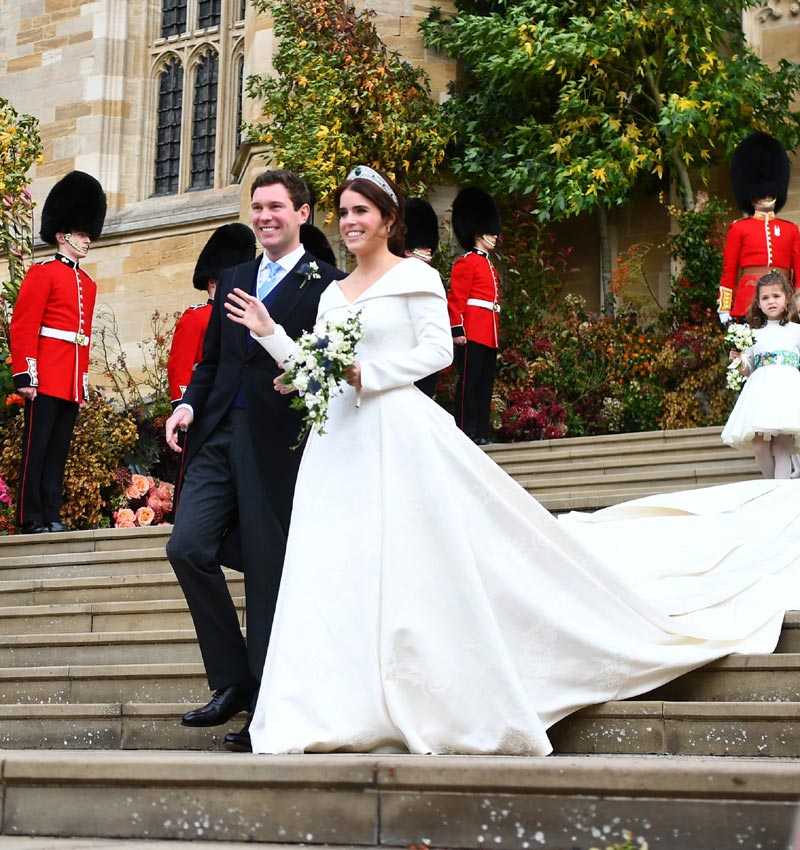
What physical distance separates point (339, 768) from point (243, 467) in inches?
59.9

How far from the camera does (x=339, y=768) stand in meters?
3.50

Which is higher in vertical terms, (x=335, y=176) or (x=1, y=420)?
(x=335, y=176)

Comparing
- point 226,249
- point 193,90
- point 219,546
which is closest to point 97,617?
point 219,546

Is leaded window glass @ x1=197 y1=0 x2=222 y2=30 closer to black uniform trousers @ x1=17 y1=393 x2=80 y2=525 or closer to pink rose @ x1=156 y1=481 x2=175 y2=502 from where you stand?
pink rose @ x1=156 y1=481 x2=175 y2=502

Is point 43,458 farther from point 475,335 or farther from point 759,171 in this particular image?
point 759,171

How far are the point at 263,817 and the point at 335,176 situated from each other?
35.7 feet

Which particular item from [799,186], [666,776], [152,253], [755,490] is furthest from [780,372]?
[152,253]

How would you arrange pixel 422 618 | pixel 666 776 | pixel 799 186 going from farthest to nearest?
pixel 799 186, pixel 422 618, pixel 666 776

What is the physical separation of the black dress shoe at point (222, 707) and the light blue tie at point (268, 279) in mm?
1371

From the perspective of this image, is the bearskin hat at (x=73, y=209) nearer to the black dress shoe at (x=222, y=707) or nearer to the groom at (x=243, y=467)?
the groom at (x=243, y=467)

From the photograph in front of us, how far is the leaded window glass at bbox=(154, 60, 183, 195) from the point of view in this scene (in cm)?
1858

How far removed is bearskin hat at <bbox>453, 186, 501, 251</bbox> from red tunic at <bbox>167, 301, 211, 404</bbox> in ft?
10.0

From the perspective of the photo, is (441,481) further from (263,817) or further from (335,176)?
(335,176)

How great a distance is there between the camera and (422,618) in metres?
4.22
